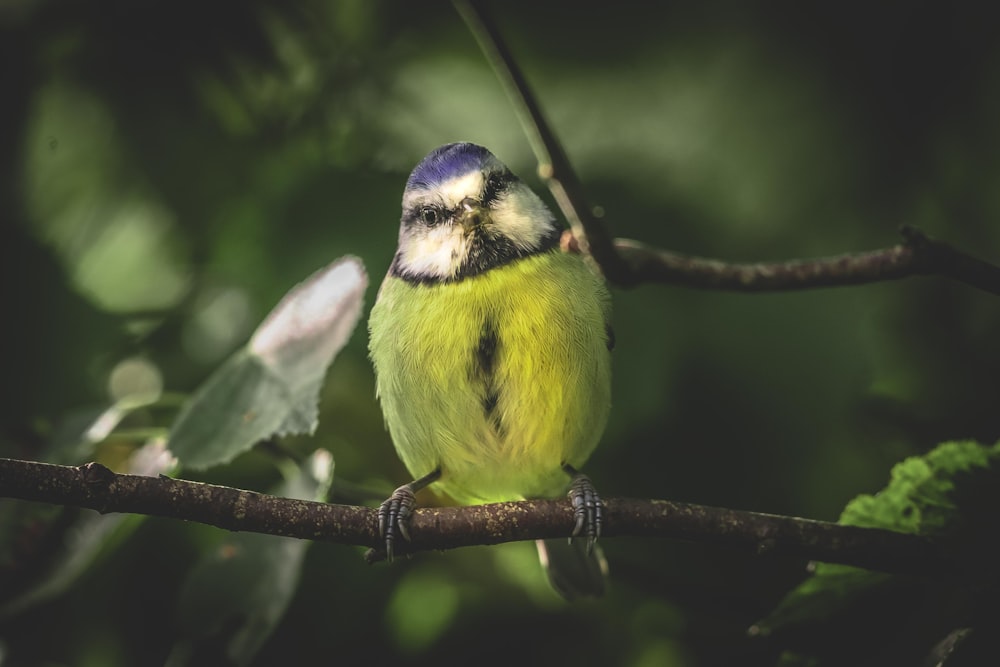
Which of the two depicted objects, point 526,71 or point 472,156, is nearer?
point 472,156

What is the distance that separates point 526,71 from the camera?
2.41m

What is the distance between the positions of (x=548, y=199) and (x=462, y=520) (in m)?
1.13

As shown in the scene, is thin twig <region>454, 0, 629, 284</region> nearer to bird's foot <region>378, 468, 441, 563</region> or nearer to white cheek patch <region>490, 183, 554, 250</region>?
bird's foot <region>378, 468, 441, 563</region>

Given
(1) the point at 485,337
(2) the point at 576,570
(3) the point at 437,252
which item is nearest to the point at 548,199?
(3) the point at 437,252

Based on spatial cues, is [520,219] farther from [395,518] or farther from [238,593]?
[238,593]

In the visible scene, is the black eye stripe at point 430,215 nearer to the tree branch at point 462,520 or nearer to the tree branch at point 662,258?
the tree branch at point 462,520

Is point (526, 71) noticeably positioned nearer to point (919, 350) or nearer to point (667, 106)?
point (667, 106)

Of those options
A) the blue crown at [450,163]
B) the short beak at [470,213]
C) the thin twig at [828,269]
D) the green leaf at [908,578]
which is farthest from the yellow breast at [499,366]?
the thin twig at [828,269]

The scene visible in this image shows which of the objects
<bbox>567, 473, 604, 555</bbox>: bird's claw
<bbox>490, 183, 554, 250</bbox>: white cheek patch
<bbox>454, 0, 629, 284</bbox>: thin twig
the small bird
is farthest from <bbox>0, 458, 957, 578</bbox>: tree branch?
<bbox>490, 183, 554, 250</bbox>: white cheek patch

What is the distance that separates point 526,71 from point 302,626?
1.48m

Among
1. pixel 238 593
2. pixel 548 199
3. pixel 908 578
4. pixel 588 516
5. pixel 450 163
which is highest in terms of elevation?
pixel 450 163

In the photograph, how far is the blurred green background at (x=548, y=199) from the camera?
2168mm

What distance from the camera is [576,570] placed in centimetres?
207

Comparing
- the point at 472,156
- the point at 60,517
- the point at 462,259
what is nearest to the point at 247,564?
the point at 60,517
